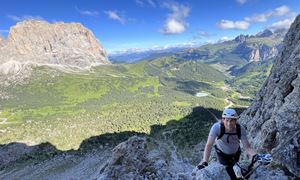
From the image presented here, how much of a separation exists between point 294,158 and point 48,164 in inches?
5992

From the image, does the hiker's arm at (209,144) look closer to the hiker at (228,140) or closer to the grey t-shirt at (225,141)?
the hiker at (228,140)

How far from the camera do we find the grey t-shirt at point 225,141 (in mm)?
17250

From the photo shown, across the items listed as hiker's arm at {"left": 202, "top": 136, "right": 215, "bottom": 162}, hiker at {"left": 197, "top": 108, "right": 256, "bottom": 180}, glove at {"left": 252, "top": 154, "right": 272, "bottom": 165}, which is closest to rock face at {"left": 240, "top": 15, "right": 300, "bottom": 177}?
glove at {"left": 252, "top": 154, "right": 272, "bottom": 165}

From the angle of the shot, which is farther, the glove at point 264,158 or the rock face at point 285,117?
the rock face at point 285,117

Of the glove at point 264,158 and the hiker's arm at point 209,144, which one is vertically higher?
the hiker's arm at point 209,144

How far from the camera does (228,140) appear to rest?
17656mm

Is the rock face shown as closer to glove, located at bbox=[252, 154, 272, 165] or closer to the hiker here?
glove, located at bbox=[252, 154, 272, 165]

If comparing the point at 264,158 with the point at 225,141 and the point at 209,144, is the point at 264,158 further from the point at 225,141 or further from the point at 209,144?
the point at 209,144

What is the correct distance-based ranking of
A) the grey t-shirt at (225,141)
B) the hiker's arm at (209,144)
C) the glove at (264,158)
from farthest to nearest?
the grey t-shirt at (225,141), the hiker's arm at (209,144), the glove at (264,158)

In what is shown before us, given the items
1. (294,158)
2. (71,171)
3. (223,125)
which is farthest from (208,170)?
(71,171)

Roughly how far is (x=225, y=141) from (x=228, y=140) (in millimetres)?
191

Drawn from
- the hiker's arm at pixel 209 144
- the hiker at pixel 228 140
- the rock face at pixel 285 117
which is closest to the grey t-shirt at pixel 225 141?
the hiker at pixel 228 140

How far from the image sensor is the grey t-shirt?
1725 cm

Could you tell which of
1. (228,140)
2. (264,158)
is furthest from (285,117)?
(228,140)
